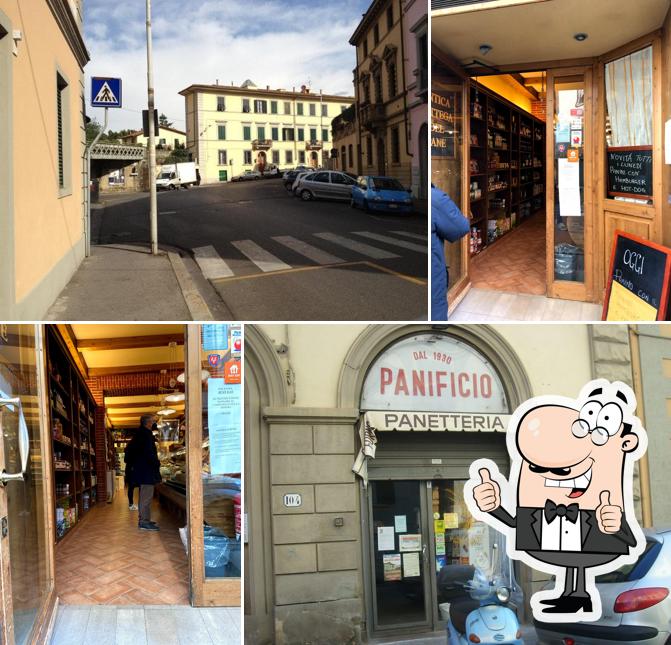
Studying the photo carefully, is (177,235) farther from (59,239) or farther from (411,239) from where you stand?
(411,239)

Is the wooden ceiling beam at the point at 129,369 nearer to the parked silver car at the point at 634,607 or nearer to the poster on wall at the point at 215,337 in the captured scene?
the poster on wall at the point at 215,337

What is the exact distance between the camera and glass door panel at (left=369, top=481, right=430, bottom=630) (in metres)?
5.06

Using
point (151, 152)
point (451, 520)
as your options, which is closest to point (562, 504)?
point (451, 520)

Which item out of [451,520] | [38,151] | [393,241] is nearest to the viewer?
[451,520]

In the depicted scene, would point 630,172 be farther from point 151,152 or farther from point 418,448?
point 151,152

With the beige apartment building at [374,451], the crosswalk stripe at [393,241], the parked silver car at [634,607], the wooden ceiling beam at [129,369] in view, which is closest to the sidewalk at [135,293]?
the beige apartment building at [374,451]

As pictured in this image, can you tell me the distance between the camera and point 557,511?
4.98m

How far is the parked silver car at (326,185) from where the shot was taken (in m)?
6.19

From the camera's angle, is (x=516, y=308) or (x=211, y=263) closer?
(x=516, y=308)

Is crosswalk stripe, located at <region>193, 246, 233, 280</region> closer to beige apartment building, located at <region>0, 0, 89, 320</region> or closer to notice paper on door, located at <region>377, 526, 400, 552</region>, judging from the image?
beige apartment building, located at <region>0, 0, 89, 320</region>

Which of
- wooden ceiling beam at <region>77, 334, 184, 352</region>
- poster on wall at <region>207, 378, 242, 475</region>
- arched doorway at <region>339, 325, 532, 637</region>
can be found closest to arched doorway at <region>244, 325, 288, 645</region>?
poster on wall at <region>207, 378, 242, 475</region>

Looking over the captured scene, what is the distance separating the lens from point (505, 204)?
1084 cm

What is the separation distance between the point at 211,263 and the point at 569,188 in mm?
3452

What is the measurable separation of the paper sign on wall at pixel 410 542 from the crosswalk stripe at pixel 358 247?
247 centimetres
